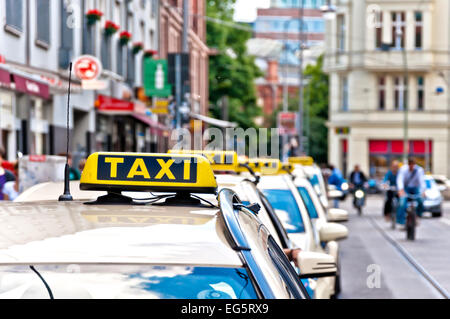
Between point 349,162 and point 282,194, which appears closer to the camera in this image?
point 282,194

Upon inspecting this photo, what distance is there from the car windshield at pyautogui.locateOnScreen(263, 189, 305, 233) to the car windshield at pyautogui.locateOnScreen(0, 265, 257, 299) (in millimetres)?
6639

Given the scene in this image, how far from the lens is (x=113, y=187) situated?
407cm

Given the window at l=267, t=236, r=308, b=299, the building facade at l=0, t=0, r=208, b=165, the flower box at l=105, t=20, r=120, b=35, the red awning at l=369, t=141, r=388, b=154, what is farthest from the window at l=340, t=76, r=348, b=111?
the window at l=267, t=236, r=308, b=299

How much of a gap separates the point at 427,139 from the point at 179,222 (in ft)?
206

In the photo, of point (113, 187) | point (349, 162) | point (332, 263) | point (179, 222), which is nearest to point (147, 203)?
point (113, 187)

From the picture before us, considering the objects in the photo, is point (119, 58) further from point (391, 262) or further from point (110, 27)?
point (391, 262)

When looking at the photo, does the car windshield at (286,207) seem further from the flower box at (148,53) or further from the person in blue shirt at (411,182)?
the flower box at (148,53)

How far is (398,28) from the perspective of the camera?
64562 millimetres

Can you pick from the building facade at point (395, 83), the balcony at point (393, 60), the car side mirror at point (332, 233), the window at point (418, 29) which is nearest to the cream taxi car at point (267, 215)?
the car side mirror at point (332, 233)

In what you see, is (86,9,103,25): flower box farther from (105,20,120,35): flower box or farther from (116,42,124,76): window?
(116,42,124,76): window

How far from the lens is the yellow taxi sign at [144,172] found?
3.99m

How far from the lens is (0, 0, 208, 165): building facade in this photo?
19.9 metres

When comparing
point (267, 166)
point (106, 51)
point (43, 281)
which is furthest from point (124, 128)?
point (43, 281)
